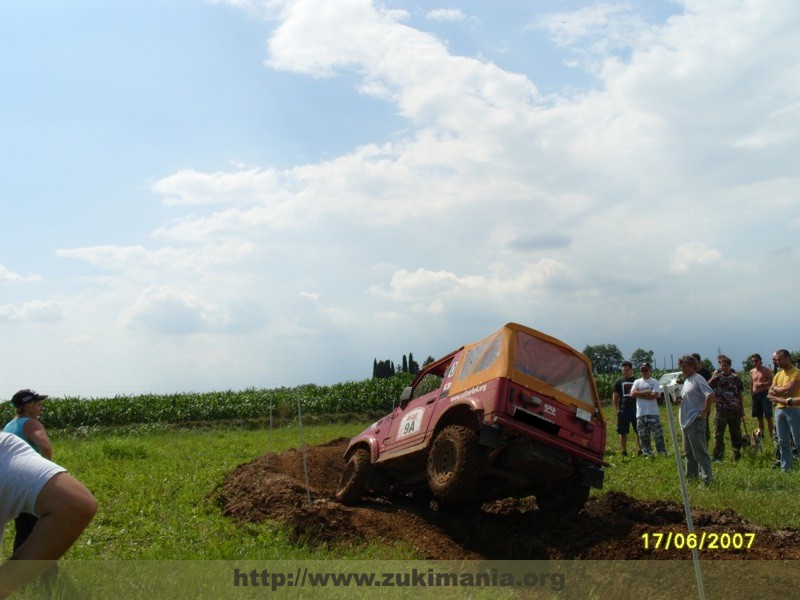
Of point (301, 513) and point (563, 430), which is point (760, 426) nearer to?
point (563, 430)

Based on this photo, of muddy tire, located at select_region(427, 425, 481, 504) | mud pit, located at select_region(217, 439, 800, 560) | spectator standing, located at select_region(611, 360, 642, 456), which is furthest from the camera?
spectator standing, located at select_region(611, 360, 642, 456)

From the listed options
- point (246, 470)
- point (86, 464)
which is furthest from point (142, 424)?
point (246, 470)

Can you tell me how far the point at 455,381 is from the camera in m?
9.01

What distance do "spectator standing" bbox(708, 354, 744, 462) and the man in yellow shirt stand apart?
1555 millimetres

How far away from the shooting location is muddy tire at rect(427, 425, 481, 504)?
25.8 feet

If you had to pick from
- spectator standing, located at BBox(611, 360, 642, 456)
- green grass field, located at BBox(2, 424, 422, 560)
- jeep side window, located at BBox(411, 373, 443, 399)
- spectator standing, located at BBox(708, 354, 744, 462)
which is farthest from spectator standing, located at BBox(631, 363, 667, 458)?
green grass field, located at BBox(2, 424, 422, 560)

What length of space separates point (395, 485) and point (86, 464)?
8.14m

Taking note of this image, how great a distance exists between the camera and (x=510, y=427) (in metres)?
7.79

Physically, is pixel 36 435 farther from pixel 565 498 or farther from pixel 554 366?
pixel 565 498

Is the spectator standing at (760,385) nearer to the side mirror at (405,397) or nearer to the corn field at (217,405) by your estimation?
the side mirror at (405,397)

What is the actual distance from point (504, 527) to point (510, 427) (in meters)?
1.80

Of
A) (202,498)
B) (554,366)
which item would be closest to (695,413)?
(554,366)

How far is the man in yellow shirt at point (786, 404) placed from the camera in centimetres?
1136
